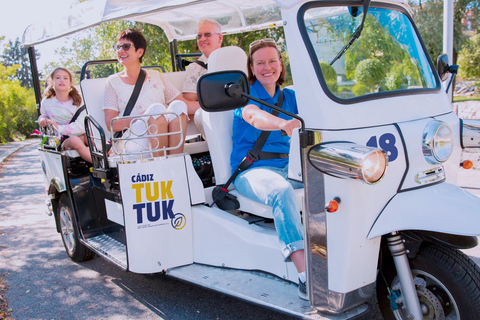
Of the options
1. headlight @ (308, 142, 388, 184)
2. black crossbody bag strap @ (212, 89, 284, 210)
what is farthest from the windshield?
black crossbody bag strap @ (212, 89, 284, 210)

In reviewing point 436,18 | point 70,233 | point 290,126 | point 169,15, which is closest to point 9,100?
point 169,15

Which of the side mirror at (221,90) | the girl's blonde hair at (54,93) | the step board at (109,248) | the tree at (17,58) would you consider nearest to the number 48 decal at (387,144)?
the side mirror at (221,90)

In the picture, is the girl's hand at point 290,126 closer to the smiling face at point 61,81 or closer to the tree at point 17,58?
the smiling face at point 61,81

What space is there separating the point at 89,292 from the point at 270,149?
222 cm

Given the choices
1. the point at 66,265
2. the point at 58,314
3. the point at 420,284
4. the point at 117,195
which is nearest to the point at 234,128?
the point at 117,195

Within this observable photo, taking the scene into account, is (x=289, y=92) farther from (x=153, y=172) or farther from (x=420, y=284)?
(x=420, y=284)

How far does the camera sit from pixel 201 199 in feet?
11.5

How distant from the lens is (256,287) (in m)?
2.98

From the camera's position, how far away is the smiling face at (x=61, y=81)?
5863 mm

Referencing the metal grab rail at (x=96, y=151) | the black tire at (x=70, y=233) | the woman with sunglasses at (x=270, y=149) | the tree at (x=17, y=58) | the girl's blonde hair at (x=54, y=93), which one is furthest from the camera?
the tree at (x=17, y=58)

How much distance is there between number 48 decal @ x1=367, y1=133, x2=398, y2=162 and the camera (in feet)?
7.84

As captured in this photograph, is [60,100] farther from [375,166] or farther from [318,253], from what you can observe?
[375,166]

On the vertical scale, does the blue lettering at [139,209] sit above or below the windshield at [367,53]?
below

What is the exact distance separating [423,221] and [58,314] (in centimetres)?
304
